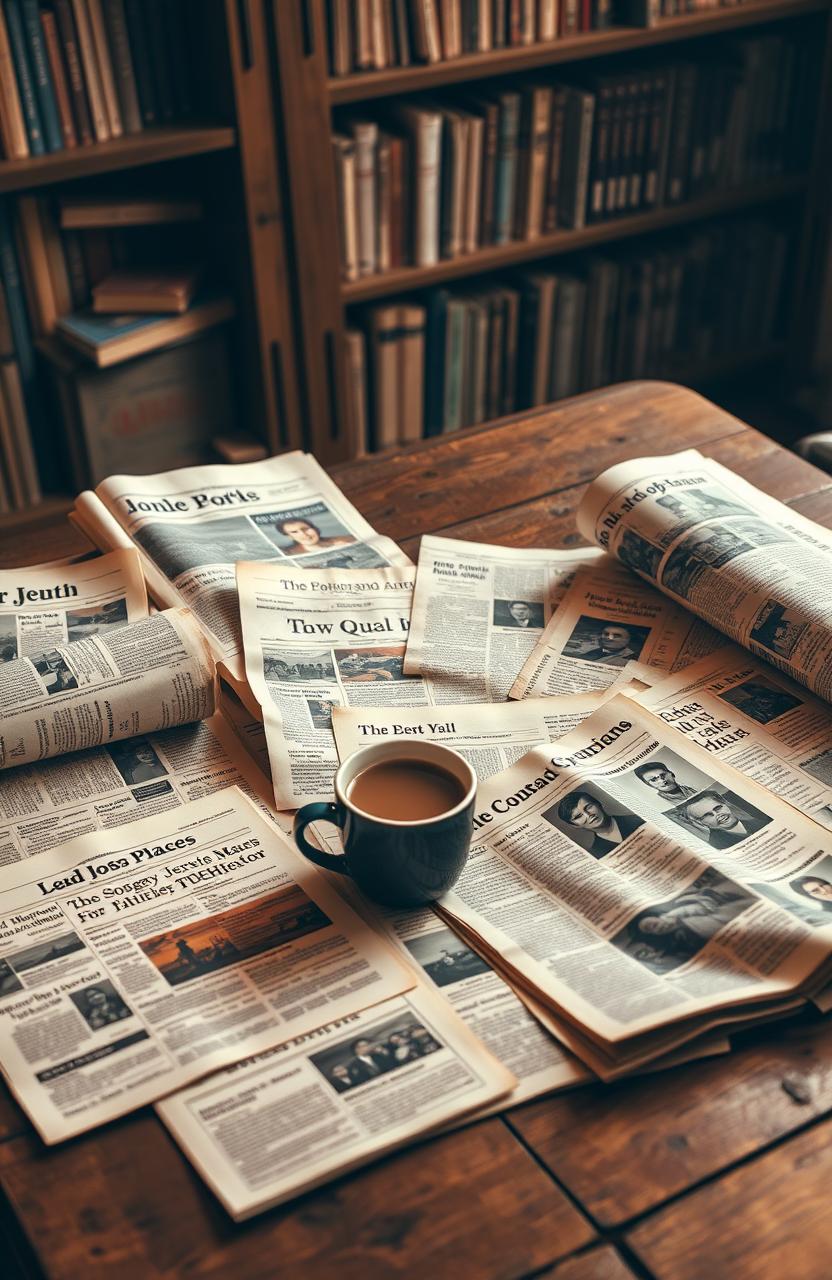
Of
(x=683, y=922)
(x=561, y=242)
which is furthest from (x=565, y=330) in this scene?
(x=683, y=922)

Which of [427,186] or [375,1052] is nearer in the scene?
[375,1052]

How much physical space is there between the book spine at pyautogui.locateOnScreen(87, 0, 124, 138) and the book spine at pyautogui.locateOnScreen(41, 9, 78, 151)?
5 centimetres

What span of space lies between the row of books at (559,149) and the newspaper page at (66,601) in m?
1.14

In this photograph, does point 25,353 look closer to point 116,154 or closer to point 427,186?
point 116,154

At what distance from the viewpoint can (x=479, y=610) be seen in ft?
3.34

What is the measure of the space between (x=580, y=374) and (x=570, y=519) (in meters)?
1.34

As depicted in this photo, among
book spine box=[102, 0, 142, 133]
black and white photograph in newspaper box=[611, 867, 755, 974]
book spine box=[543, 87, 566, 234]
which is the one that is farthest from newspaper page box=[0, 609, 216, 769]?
book spine box=[543, 87, 566, 234]

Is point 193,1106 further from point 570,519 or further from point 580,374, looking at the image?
point 580,374

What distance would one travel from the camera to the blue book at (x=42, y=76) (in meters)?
1.67

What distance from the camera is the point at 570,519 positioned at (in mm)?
1146

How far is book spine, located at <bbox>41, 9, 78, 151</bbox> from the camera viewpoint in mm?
1690

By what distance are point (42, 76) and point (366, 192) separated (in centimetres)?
52

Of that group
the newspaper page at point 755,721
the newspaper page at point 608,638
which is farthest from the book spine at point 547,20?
the newspaper page at point 755,721

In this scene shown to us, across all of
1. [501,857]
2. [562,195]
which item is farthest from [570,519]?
[562,195]
